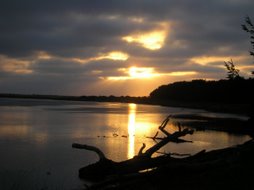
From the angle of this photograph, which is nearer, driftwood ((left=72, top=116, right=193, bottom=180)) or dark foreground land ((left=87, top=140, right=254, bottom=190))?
dark foreground land ((left=87, top=140, right=254, bottom=190))

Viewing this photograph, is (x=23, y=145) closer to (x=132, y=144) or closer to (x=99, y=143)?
(x=99, y=143)

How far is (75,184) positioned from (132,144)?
1797 cm

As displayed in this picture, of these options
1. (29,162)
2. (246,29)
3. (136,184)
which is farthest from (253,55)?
(29,162)

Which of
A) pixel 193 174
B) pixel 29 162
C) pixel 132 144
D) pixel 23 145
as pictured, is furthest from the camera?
pixel 132 144

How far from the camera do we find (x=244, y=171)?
12.7m

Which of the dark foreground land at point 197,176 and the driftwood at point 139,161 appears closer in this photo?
the dark foreground land at point 197,176

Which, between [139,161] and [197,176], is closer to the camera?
[197,176]

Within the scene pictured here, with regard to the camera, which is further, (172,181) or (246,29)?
(246,29)

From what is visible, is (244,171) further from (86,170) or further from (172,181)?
(86,170)

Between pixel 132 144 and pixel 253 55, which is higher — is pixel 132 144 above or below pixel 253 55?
below

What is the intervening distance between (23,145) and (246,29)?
2093 centimetres

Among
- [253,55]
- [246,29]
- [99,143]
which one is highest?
[246,29]

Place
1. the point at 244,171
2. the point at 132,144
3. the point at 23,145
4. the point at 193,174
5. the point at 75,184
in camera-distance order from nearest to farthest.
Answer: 1. the point at 244,171
2. the point at 193,174
3. the point at 75,184
4. the point at 23,145
5. the point at 132,144

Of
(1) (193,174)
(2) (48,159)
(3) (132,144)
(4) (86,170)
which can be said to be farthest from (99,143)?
(1) (193,174)
